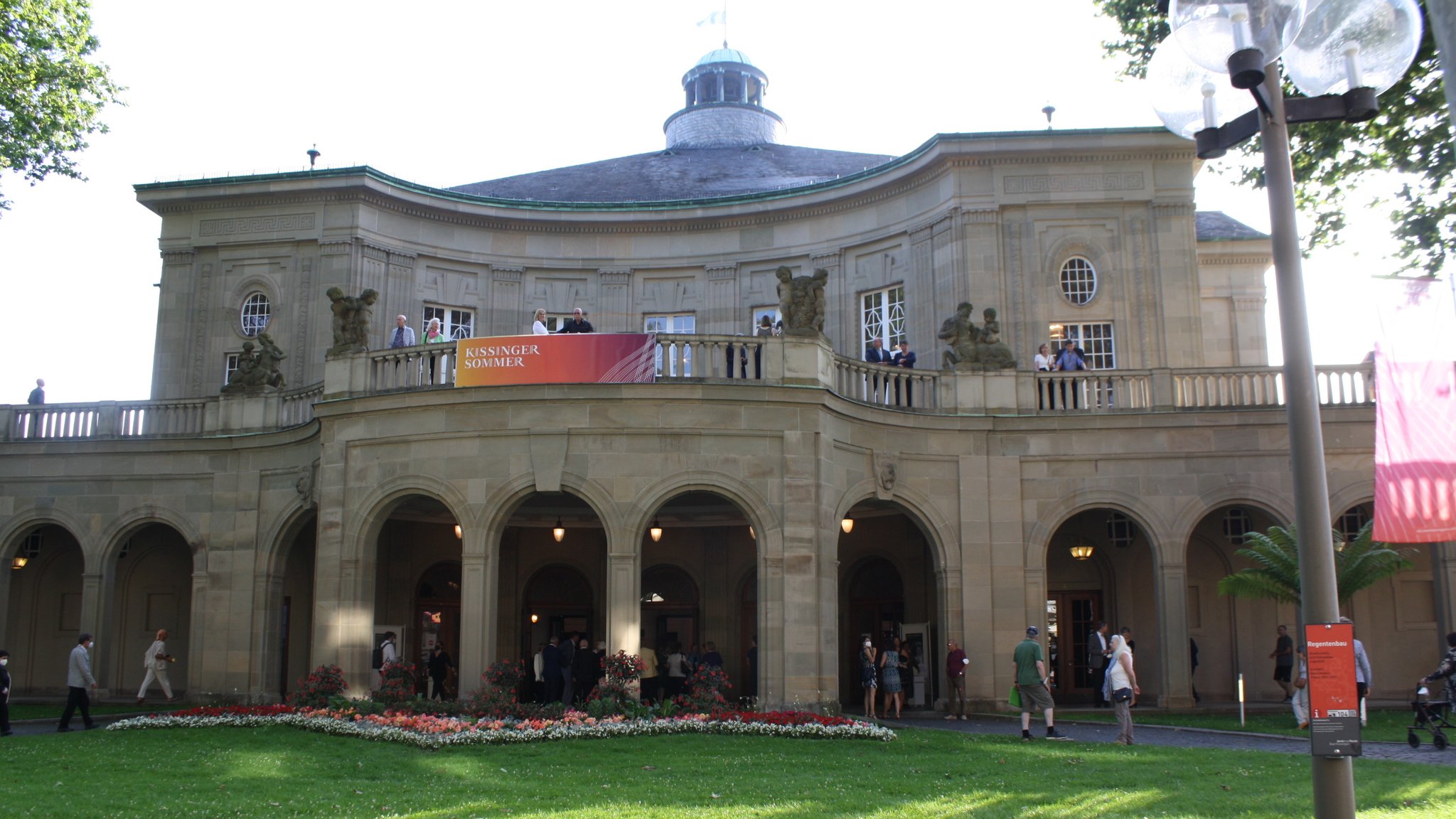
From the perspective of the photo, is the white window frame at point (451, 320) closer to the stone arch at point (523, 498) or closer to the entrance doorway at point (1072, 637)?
the stone arch at point (523, 498)

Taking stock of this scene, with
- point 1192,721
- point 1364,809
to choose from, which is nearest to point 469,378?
point 1192,721

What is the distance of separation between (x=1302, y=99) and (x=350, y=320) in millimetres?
20504

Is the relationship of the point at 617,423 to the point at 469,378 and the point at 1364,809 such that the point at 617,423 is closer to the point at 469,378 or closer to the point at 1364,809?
the point at 469,378

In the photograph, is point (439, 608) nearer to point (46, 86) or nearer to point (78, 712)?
point (78, 712)

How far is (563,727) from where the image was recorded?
2000cm

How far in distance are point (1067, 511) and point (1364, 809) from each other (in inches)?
588

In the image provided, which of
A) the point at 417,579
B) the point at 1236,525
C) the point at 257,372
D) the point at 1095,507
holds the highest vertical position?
the point at 257,372

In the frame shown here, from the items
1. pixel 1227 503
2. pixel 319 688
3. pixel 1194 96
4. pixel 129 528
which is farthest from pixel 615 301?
pixel 1194 96

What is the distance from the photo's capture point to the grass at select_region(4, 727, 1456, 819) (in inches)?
534

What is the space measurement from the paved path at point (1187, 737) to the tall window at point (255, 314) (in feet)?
65.3

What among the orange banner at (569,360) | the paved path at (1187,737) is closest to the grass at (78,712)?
the orange banner at (569,360)

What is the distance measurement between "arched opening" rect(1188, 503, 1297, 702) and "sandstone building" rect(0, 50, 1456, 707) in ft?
0.24

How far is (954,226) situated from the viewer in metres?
31.9

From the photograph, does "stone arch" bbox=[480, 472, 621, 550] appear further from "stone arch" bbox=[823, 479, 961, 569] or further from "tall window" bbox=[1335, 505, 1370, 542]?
"tall window" bbox=[1335, 505, 1370, 542]
